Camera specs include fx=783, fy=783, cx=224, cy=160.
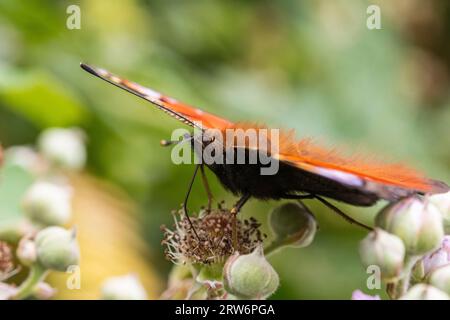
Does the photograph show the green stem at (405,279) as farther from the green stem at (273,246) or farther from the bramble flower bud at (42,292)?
the bramble flower bud at (42,292)

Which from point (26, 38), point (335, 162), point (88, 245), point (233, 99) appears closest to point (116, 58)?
point (26, 38)

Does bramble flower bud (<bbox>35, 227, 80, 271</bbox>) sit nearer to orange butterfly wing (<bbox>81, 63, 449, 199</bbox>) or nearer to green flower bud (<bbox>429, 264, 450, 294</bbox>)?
orange butterfly wing (<bbox>81, 63, 449, 199</bbox>)

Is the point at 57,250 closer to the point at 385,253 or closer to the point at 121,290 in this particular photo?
the point at 121,290

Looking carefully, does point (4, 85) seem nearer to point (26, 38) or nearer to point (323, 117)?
point (26, 38)

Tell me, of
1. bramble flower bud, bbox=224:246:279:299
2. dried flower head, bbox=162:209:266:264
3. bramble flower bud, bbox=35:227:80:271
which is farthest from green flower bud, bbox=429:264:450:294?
bramble flower bud, bbox=35:227:80:271

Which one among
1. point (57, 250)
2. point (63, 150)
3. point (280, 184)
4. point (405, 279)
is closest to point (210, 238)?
point (280, 184)
